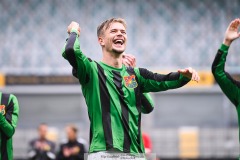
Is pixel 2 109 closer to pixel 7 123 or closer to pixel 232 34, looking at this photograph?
pixel 7 123

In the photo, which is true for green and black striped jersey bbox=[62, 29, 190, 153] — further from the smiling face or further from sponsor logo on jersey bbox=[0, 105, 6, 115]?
sponsor logo on jersey bbox=[0, 105, 6, 115]

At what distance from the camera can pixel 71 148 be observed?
39.2ft

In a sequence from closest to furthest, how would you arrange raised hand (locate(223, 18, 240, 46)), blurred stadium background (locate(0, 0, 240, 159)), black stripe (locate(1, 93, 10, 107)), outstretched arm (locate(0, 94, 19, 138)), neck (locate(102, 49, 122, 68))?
neck (locate(102, 49, 122, 68)), raised hand (locate(223, 18, 240, 46)), outstretched arm (locate(0, 94, 19, 138)), black stripe (locate(1, 93, 10, 107)), blurred stadium background (locate(0, 0, 240, 159))

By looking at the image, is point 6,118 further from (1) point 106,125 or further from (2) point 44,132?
(2) point 44,132

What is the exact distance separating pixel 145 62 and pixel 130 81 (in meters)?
13.2

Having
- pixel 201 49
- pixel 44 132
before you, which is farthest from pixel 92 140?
pixel 201 49

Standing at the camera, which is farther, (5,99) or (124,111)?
(5,99)

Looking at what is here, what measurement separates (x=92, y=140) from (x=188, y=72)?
Answer: 914 millimetres

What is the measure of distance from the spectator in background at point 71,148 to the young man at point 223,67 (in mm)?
6827

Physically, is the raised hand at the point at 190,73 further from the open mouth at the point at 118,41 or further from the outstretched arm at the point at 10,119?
the outstretched arm at the point at 10,119

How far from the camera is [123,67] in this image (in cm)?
484

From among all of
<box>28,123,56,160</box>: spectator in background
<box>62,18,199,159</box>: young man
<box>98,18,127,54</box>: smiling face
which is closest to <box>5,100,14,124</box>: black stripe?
<box>62,18,199,159</box>: young man

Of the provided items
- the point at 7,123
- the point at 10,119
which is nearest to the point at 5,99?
the point at 10,119

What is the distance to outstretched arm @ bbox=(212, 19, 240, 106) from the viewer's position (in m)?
5.12
